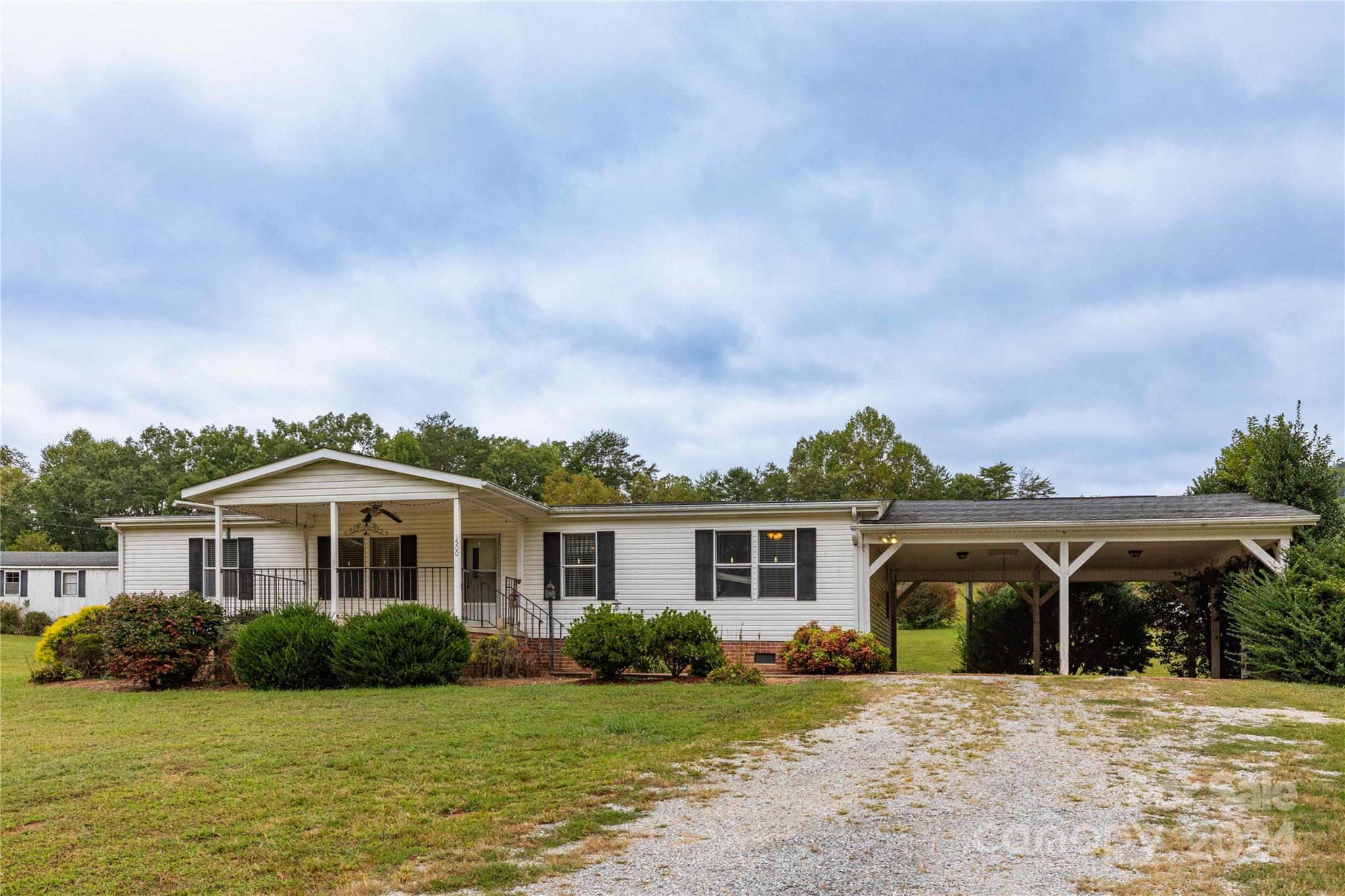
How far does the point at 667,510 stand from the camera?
16500 mm

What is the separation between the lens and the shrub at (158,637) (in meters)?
13.3

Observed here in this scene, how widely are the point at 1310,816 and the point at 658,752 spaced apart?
4.45 m

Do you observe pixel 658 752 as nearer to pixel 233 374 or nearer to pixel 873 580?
pixel 873 580

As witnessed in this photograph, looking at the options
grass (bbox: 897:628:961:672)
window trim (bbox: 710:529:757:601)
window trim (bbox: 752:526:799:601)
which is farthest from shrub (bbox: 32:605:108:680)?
grass (bbox: 897:628:961:672)

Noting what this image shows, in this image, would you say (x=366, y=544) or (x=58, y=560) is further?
(x=58, y=560)

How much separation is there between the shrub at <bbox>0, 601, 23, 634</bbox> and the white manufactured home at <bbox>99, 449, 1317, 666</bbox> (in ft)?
58.0

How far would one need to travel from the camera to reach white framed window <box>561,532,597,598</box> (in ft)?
55.6

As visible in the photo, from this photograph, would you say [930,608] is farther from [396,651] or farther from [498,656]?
[396,651]

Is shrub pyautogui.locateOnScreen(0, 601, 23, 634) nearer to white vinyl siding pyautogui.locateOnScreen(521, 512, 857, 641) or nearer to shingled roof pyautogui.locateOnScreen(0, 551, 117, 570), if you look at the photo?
shingled roof pyautogui.locateOnScreen(0, 551, 117, 570)

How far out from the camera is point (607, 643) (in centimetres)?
1323

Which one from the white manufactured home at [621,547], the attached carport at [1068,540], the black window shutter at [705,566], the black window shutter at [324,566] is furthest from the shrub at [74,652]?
the attached carport at [1068,540]

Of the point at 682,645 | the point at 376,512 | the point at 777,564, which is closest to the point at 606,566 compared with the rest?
the point at 777,564

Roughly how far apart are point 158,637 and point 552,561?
20.8 feet

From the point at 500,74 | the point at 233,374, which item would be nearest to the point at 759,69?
the point at 500,74
